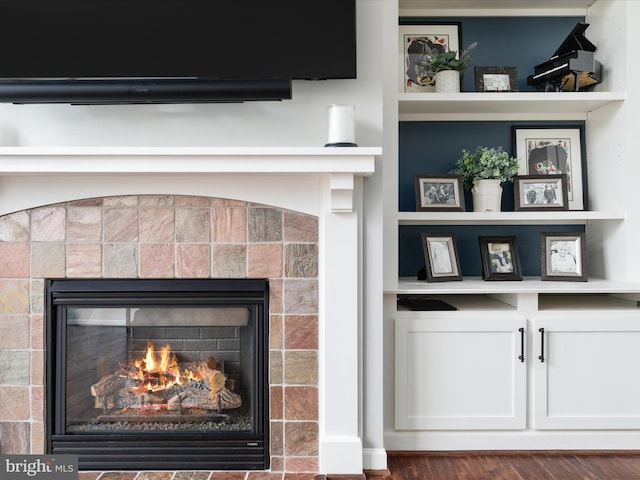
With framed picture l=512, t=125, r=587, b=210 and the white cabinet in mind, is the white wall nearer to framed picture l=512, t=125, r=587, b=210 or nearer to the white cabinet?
the white cabinet

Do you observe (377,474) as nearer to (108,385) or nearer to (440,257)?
(440,257)

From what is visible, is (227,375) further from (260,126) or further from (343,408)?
(260,126)

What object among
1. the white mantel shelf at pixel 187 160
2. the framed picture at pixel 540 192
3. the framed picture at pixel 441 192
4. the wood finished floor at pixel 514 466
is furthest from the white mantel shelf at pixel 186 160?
the wood finished floor at pixel 514 466

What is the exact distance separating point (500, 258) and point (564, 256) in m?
0.29

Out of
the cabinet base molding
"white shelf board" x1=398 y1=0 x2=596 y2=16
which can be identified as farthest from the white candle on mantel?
the cabinet base molding

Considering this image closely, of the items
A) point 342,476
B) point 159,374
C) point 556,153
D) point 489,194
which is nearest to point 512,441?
point 342,476

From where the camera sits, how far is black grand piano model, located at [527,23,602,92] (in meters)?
2.40

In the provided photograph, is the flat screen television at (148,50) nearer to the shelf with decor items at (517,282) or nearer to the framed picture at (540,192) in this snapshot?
the shelf with decor items at (517,282)

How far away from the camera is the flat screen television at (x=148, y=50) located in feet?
6.41

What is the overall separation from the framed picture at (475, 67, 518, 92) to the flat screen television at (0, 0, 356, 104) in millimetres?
952

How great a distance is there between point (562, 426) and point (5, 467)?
7.55 feet

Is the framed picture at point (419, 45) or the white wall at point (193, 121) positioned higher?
the framed picture at point (419, 45)

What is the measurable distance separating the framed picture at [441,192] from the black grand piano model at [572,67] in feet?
2.17

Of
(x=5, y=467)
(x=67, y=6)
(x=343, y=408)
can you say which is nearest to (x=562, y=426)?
(x=343, y=408)
